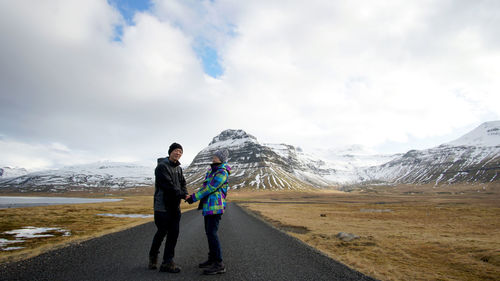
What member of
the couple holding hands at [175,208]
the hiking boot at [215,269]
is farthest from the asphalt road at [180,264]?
the couple holding hands at [175,208]

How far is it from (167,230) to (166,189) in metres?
1.27

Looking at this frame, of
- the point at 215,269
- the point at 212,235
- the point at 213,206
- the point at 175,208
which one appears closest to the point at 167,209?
the point at 175,208

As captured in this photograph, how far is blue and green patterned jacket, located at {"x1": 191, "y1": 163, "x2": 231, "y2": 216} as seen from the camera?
6893mm

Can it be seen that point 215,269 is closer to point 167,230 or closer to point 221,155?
point 167,230

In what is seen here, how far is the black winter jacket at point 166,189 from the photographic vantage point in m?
6.74

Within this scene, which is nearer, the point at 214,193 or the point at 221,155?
the point at 214,193

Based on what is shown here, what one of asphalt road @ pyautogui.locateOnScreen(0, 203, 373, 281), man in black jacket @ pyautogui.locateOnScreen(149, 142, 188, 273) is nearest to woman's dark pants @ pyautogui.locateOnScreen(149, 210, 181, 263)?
man in black jacket @ pyautogui.locateOnScreen(149, 142, 188, 273)

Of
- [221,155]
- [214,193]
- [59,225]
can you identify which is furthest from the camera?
[59,225]

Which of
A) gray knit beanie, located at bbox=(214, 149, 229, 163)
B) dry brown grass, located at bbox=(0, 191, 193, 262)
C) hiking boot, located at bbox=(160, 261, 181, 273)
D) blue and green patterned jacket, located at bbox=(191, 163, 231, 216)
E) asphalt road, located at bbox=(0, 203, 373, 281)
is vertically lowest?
dry brown grass, located at bbox=(0, 191, 193, 262)

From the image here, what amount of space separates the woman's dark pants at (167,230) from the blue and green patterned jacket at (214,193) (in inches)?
33.0

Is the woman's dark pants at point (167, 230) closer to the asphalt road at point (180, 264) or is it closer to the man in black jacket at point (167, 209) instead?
the man in black jacket at point (167, 209)

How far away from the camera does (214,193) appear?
704 cm

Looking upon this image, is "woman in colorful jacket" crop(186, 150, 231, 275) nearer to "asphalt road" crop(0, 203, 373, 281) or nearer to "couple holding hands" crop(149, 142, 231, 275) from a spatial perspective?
"couple holding hands" crop(149, 142, 231, 275)

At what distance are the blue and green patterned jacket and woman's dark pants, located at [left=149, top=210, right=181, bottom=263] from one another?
0.84 m
